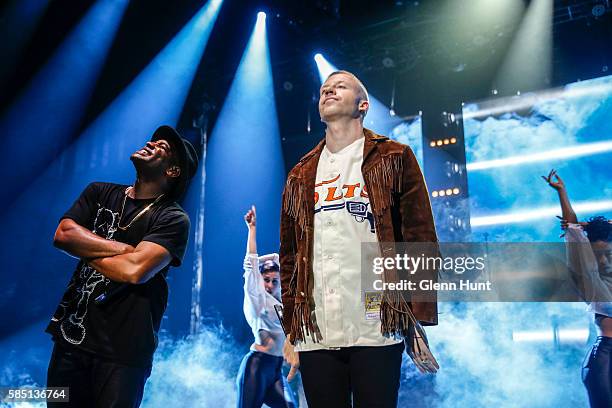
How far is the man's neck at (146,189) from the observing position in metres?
2.63

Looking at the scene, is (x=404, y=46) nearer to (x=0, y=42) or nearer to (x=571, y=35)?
(x=571, y=35)

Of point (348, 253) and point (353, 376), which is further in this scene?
point (348, 253)

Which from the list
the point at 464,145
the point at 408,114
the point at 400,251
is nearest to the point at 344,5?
the point at 408,114

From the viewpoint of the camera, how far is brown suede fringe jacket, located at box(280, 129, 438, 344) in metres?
1.96

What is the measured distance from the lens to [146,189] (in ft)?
8.67

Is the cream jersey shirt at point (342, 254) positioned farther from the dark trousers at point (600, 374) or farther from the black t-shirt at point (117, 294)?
the dark trousers at point (600, 374)

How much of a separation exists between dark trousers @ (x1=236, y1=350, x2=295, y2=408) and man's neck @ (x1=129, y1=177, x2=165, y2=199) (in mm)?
2702

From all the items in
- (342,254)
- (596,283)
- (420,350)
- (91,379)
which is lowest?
(91,379)

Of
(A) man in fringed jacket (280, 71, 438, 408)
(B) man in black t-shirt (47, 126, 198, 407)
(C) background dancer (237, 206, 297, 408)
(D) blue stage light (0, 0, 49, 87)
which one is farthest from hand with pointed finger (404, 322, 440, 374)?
(D) blue stage light (0, 0, 49, 87)

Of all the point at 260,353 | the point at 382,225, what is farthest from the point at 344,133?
the point at 260,353

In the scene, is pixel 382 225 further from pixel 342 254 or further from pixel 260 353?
pixel 260 353

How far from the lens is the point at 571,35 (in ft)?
22.7

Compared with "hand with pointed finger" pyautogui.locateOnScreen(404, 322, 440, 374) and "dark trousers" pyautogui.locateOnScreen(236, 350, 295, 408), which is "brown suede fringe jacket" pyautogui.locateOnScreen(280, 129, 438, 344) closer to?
"hand with pointed finger" pyautogui.locateOnScreen(404, 322, 440, 374)

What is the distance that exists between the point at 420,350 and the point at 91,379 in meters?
1.38
